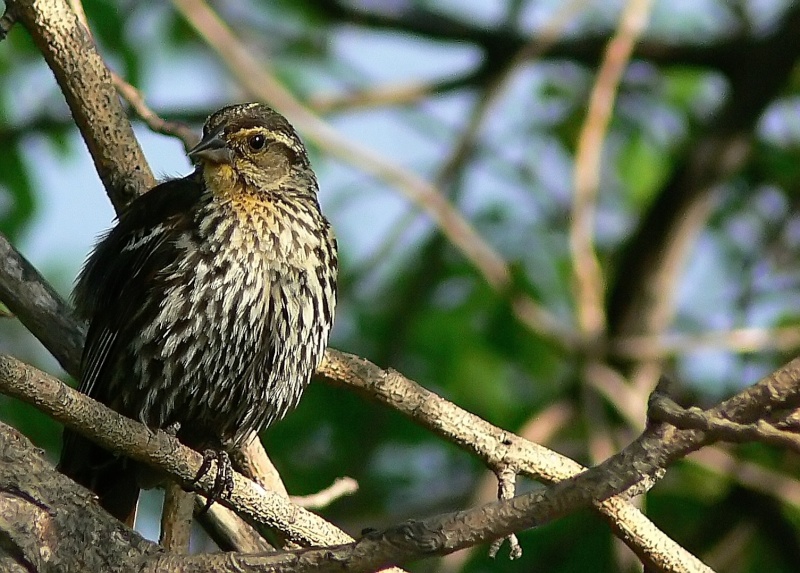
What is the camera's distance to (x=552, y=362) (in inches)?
271

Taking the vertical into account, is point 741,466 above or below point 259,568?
above

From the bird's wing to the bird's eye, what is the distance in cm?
22

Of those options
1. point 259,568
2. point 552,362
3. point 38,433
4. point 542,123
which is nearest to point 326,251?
point 259,568

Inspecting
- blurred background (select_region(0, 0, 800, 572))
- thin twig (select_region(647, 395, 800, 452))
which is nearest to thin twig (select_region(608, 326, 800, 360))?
blurred background (select_region(0, 0, 800, 572))

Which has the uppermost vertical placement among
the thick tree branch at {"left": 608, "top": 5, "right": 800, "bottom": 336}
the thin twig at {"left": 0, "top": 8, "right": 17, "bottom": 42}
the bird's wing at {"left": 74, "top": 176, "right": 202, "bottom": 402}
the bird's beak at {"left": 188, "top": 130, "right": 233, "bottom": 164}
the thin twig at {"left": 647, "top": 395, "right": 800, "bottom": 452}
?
the thick tree branch at {"left": 608, "top": 5, "right": 800, "bottom": 336}

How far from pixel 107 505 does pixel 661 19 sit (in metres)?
5.11

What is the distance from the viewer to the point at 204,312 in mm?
3922

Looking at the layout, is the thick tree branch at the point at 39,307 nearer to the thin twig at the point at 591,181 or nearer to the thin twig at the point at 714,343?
the thin twig at the point at 591,181

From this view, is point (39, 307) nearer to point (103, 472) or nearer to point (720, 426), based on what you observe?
point (103, 472)

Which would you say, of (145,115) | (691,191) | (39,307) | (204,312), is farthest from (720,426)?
(691,191)

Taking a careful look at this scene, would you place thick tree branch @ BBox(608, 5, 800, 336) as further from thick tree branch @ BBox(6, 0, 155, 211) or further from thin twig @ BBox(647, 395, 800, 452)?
thin twig @ BBox(647, 395, 800, 452)

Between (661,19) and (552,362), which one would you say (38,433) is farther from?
(661,19)

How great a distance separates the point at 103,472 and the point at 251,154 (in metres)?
1.10

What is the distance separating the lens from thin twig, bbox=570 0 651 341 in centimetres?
580
